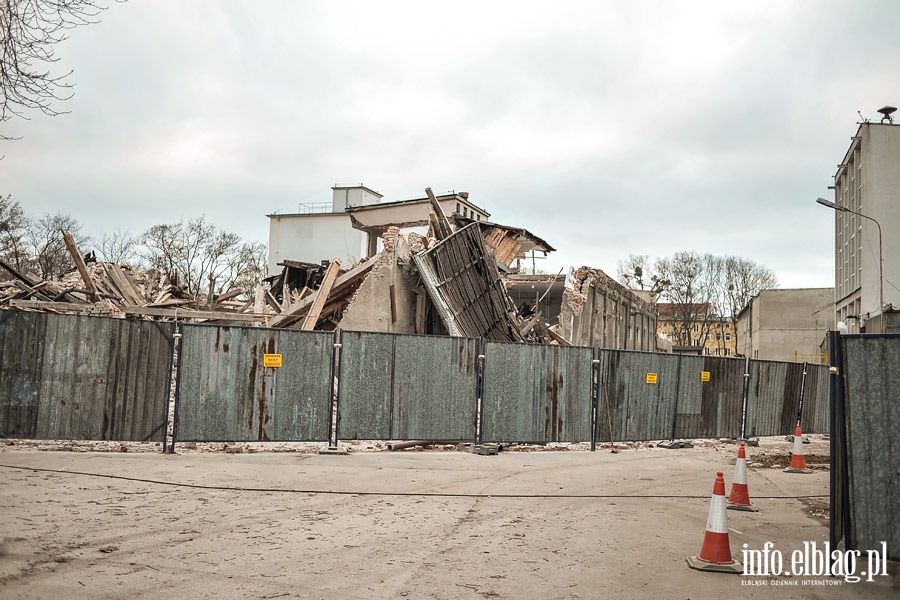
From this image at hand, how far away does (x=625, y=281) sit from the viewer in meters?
66.3

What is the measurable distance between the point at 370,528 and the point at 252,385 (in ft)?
17.9

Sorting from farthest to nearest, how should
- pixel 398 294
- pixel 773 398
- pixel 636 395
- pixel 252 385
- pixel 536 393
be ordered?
1. pixel 398 294
2. pixel 773 398
3. pixel 636 395
4. pixel 536 393
5. pixel 252 385

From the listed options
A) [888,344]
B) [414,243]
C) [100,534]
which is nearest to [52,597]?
[100,534]

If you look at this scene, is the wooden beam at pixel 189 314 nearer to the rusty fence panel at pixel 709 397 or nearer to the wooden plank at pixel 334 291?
the wooden plank at pixel 334 291

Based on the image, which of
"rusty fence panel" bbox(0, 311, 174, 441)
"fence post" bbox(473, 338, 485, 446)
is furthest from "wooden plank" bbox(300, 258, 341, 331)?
"rusty fence panel" bbox(0, 311, 174, 441)

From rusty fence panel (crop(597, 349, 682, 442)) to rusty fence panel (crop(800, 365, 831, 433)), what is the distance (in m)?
5.76

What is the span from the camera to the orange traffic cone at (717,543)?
18.5 feet

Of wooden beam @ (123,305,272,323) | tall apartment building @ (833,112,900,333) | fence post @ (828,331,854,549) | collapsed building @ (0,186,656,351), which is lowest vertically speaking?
fence post @ (828,331,854,549)

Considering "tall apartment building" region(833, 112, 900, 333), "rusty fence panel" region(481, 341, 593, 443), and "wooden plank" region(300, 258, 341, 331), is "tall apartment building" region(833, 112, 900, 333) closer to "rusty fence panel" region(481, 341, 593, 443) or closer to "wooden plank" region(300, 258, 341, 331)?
"rusty fence panel" region(481, 341, 593, 443)

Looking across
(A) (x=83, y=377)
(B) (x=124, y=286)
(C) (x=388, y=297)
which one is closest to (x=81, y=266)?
(B) (x=124, y=286)

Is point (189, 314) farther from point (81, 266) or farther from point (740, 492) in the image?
point (740, 492)

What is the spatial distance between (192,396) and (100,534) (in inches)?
207

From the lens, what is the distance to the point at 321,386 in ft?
39.0

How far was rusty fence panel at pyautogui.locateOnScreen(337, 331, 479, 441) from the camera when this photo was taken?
12.0 m
